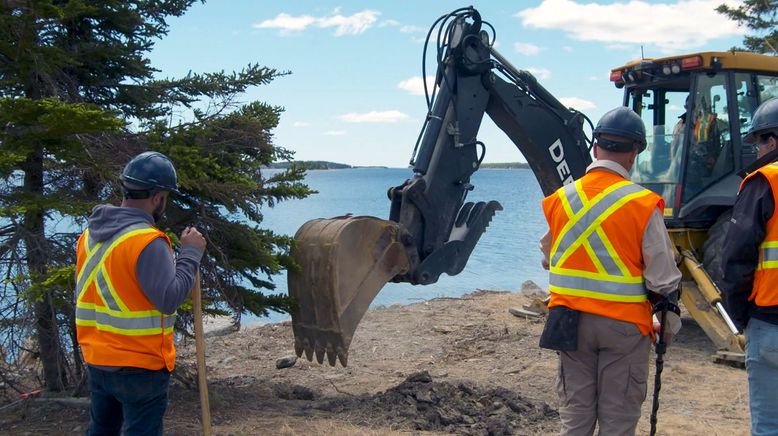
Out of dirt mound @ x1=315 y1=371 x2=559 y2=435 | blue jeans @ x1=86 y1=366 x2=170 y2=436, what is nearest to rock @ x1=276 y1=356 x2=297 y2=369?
dirt mound @ x1=315 y1=371 x2=559 y2=435

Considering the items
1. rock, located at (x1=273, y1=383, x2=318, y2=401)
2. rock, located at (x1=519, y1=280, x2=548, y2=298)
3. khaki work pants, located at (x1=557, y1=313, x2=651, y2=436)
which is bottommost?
rock, located at (x1=519, y1=280, x2=548, y2=298)

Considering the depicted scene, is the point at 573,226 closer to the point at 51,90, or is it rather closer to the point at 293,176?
the point at 293,176

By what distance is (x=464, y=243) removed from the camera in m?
6.97

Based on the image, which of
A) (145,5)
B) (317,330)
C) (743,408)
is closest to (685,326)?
(743,408)

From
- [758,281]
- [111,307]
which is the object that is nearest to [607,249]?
[758,281]

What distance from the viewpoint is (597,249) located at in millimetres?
3988

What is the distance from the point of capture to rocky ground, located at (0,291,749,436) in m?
5.95

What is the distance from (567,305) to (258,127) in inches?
130

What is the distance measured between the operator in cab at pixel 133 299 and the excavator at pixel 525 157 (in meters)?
2.40

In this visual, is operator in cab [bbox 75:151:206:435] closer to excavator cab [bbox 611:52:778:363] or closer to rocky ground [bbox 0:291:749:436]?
rocky ground [bbox 0:291:749:436]

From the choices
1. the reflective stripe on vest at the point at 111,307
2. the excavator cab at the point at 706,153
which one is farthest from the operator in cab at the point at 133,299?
the excavator cab at the point at 706,153

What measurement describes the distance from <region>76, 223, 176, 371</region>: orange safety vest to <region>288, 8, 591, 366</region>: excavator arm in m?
2.44

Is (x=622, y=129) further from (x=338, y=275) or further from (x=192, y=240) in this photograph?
(x=338, y=275)

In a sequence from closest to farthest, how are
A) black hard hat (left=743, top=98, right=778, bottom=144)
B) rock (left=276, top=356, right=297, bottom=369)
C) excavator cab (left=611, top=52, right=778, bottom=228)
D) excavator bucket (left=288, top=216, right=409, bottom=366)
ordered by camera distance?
black hard hat (left=743, top=98, right=778, bottom=144)
excavator bucket (left=288, top=216, right=409, bottom=366)
rock (left=276, top=356, right=297, bottom=369)
excavator cab (left=611, top=52, right=778, bottom=228)
